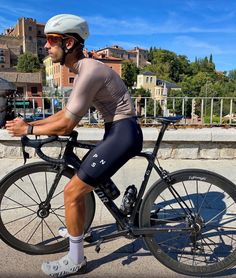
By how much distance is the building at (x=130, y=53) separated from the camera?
129 m

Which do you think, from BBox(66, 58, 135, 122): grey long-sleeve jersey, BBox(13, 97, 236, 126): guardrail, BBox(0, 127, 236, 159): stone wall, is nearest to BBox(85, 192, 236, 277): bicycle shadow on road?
BBox(66, 58, 135, 122): grey long-sleeve jersey

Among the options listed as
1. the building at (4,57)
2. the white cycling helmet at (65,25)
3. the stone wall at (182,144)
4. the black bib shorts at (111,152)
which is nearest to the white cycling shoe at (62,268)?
the black bib shorts at (111,152)

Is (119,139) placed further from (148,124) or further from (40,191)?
(148,124)

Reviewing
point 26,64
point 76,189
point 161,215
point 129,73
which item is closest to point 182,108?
point 161,215

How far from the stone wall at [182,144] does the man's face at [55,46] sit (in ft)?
10.3

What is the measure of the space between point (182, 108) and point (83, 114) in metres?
4.65

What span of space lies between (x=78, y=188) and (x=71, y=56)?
0.94 meters

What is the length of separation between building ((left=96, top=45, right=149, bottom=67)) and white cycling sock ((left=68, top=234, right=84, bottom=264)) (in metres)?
126

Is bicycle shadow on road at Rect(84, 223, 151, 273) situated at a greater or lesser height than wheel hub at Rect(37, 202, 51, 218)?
lesser

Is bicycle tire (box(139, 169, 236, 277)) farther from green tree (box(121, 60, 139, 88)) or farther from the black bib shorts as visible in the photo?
green tree (box(121, 60, 139, 88))

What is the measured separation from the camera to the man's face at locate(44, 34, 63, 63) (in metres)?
2.25

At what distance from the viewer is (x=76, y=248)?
2.47 metres

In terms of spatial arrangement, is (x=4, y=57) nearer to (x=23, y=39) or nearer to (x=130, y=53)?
(x=23, y=39)

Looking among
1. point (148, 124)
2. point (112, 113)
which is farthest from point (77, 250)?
point (148, 124)
